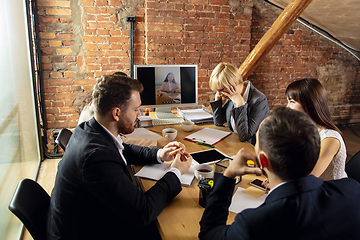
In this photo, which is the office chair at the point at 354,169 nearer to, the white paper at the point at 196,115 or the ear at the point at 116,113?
the white paper at the point at 196,115

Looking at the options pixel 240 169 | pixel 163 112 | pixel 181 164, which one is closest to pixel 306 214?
pixel 240 169

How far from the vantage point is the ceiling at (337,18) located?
2943 millimetres

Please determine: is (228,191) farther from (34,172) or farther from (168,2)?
(168,2)

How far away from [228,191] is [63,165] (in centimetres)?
68

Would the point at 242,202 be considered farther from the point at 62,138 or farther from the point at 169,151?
the point at 62,138

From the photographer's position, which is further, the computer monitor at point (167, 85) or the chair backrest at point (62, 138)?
the computer monitor at point (167, 85)

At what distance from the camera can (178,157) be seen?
4.25 feet

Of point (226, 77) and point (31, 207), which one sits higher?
point (226, 77)

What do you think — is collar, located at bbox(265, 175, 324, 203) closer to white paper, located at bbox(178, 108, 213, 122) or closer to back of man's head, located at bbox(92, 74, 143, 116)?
back of man's head, located at bbox(92, 74, 143, 116)

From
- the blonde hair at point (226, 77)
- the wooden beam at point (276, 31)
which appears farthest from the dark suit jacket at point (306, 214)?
the wooden beam at point (276, 31)

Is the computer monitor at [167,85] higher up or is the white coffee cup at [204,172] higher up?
the computer monitor at [167,85]

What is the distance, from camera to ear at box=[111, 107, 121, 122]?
111 centimetres

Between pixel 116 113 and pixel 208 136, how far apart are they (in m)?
0.96

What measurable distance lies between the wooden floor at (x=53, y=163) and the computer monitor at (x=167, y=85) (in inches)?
52.2
